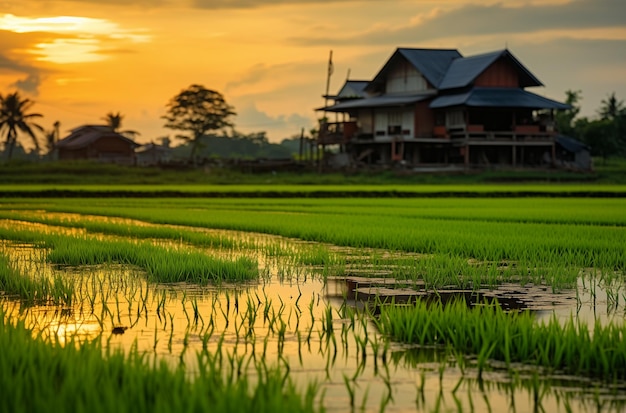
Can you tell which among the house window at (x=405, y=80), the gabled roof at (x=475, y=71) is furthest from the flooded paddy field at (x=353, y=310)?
the house window at (x=405, y=80)

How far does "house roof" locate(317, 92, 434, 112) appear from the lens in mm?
52022

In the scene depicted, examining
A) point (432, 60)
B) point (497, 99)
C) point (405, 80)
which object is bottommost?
point (497, 99)

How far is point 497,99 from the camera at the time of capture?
164ft

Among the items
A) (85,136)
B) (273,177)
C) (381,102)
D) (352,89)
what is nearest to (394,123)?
(381,102)

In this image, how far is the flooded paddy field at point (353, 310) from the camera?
509 centimetres

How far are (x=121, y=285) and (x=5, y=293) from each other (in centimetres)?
109

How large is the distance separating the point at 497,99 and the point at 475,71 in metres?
2.26

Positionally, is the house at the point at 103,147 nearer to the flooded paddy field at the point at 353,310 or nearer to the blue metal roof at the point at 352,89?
the blue metal roof at the point at 352,89

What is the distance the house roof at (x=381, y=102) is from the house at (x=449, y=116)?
55mm

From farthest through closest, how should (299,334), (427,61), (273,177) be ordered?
(427,61), (273,177), (299,334)

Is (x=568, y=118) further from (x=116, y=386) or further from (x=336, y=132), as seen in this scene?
(x=116, y=386)

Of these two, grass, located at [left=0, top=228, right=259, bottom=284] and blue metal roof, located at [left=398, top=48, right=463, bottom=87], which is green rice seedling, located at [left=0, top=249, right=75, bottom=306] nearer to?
grass, located at [left=0, top=228, right=259, bottom=284]

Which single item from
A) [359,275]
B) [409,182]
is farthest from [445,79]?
[359,275]

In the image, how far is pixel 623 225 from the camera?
703 inches
